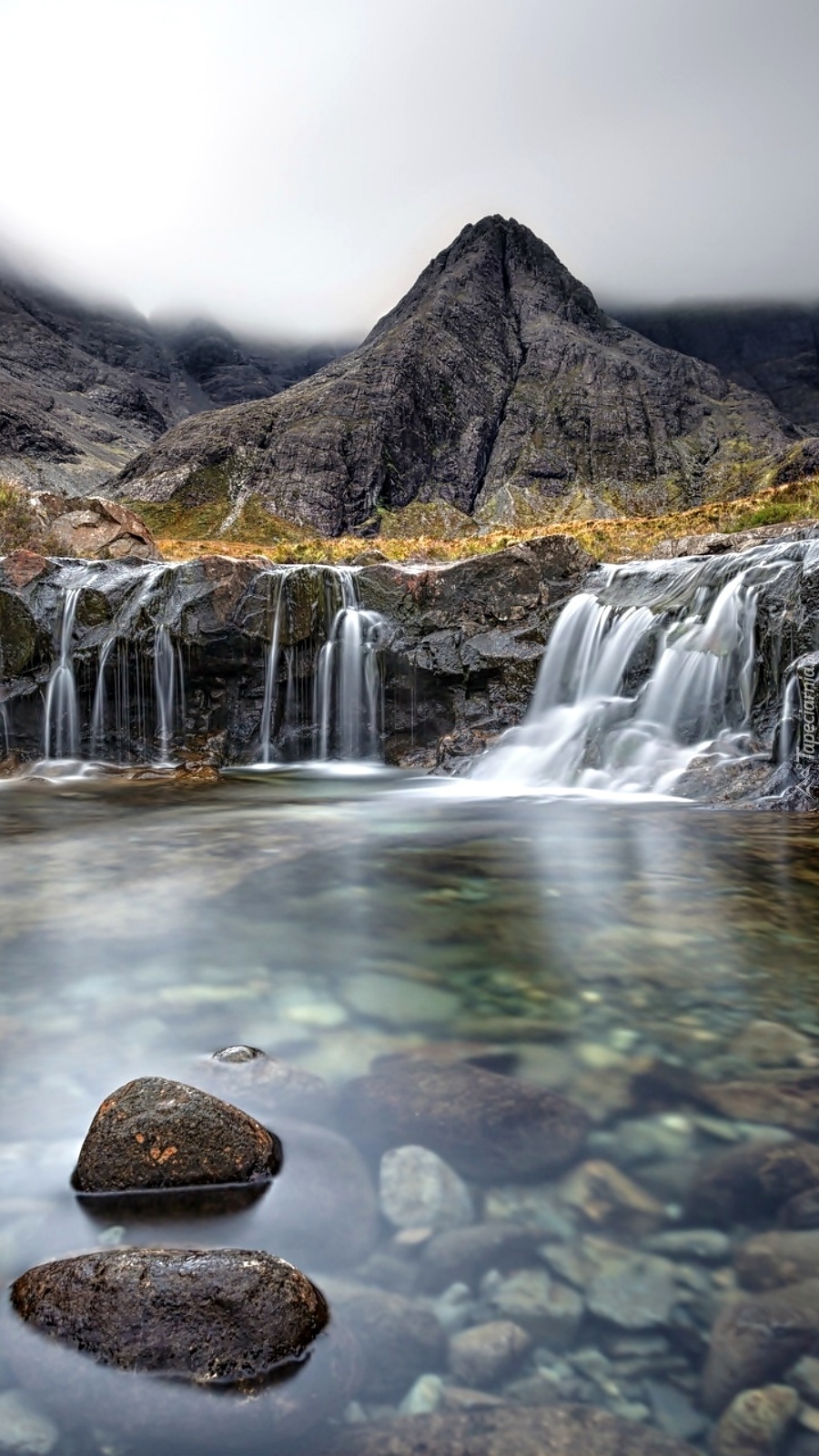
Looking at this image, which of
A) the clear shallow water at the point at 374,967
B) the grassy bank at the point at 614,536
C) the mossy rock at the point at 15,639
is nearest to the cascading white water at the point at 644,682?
the clear shallow water at the point at 374,967

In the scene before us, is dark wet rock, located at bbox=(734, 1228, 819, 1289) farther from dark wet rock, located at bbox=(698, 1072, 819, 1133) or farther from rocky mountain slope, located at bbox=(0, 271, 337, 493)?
rocky mountain slope, located at bbox=(0, 271, 337, 493)

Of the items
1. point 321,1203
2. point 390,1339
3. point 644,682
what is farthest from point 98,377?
point 390,1339

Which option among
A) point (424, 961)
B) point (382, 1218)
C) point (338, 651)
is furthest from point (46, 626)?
point (382, 1218)

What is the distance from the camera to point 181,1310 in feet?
5.58

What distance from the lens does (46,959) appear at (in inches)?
173

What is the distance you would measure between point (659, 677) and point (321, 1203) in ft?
31.7

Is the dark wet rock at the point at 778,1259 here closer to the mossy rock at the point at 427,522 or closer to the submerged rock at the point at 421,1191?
the submerged rock at the point at 421,1191

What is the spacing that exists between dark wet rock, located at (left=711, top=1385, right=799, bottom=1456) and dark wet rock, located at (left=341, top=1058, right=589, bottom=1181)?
817 mm

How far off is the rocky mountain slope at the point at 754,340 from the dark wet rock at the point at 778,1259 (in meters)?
144

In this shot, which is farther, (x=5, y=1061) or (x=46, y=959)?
(x=46, y=959)

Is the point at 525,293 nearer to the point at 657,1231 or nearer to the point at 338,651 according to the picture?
the point at 338,651

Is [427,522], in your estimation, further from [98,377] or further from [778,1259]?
[98,377]

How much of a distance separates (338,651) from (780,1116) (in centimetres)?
1166

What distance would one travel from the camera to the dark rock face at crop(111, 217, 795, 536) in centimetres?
5944
